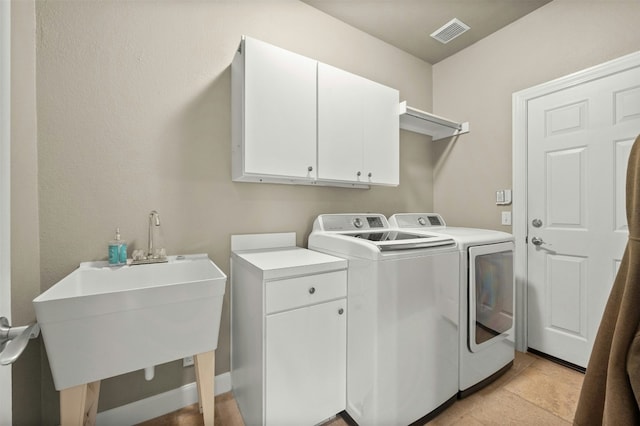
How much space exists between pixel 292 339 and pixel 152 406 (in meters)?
1.00

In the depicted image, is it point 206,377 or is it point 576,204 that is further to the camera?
point 576,204

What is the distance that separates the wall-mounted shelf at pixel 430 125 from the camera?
2.43 meters

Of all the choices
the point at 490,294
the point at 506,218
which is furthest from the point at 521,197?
the point at 490,294

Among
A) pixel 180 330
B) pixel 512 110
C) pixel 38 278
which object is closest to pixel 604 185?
pixel 512 110

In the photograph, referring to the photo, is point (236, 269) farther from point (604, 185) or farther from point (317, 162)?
point (604, 185)

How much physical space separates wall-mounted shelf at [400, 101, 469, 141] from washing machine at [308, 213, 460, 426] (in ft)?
4.29

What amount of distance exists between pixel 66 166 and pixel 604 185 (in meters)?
3.32

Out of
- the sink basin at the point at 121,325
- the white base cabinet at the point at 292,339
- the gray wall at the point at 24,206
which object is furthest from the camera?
the white base cabinet at the point at 292,339

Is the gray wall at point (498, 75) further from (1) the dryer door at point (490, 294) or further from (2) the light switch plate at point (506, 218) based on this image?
(1) the dryer door at point (490, 294)

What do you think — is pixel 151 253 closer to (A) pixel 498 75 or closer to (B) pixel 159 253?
(B) pixel 159 253

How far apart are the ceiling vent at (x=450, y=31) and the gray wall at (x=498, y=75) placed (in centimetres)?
30

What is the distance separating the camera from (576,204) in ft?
6.67

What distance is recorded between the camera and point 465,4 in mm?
2170

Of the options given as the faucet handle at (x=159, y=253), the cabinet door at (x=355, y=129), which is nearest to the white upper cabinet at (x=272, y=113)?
the cabinet door at (x=355, y=129)
